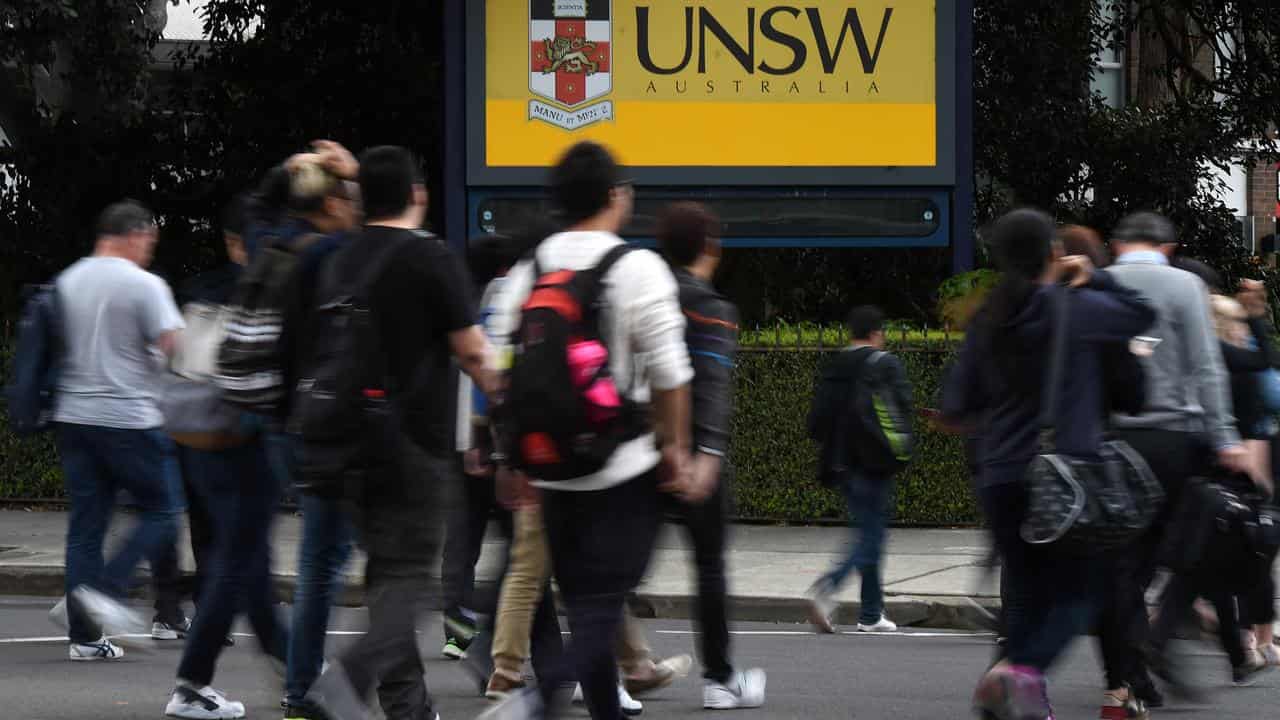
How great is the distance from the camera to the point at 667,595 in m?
10.1

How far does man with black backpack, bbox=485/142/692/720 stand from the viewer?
454 centimetres

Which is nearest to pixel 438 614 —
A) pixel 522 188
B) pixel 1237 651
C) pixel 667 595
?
pixel 667 595

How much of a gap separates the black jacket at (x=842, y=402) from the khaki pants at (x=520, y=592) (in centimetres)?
272

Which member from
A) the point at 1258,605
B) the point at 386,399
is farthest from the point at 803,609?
the point at 386,399

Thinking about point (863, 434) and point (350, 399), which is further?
point (863, 434)

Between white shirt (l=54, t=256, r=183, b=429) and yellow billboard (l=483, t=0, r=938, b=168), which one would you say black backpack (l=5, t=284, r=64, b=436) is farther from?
yellow billboard (l=483, t=0, r=938, b=168)

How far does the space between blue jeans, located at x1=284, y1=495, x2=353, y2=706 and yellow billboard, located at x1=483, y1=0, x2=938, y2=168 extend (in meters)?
9.17

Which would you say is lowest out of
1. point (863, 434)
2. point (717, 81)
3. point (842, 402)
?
point (863, 434)

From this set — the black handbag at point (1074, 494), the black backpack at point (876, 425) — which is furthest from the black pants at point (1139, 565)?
the black backpack at point (876, 425)

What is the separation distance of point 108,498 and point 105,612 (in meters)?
0.50

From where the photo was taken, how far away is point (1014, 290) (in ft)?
18.1

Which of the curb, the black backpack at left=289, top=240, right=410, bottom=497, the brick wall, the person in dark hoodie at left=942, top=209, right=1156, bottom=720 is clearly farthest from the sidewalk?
the brick wall

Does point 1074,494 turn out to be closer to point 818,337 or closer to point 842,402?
point 842,402

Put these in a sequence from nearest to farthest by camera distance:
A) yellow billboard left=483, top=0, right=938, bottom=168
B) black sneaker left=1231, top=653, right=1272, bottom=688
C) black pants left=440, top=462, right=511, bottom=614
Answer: black pants left=440, top=462, right=511, bottom=614 → black sneaker left=1231, top=653, right=1272, bottom=688 → yellow billboard left=483, top=0, right=938, bottom=168
